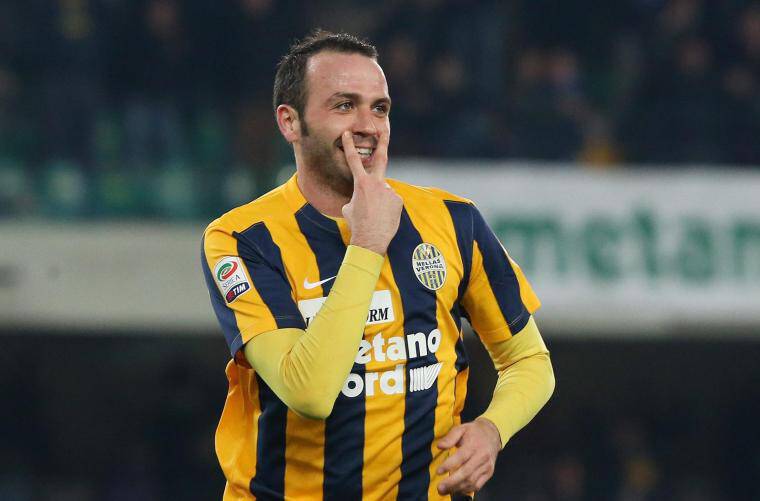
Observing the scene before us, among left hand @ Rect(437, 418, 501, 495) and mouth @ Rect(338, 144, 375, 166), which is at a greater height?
mouth @ Rect(338, 144, 375, 166)

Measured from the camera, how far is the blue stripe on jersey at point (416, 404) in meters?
2.74

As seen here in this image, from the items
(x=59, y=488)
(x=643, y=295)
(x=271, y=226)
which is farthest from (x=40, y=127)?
(x=271, y=226)

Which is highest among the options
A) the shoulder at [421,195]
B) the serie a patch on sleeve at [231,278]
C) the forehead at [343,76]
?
the forehead at [343,76]

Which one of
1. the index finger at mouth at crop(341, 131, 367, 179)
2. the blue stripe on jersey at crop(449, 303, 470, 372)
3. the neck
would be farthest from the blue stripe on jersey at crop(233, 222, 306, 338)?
the blue stripe on jersey at crop(449, 303, 470, 372)

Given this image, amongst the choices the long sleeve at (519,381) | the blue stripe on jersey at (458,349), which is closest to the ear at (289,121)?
the blue stripe on jersey at (458,349)

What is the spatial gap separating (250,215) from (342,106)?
334mm

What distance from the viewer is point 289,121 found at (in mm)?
2895

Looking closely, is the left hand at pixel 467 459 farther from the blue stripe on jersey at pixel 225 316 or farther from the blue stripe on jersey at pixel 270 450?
the blue stripe on jersey at pixel 225 316

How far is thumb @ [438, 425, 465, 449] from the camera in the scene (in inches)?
104

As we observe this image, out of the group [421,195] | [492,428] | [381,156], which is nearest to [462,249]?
[421,195]

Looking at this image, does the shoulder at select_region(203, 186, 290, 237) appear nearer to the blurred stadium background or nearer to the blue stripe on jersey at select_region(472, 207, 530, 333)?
the blue stripe on jersey at select_region(472, 207, 530, 333)

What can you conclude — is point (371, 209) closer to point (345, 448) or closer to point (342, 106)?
point (342, 106)

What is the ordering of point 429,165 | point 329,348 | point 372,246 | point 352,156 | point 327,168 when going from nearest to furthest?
point 329,348, point 372,246, point 352,156, point 327,168, point 429,165

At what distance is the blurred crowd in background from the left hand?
5726 millimetres
